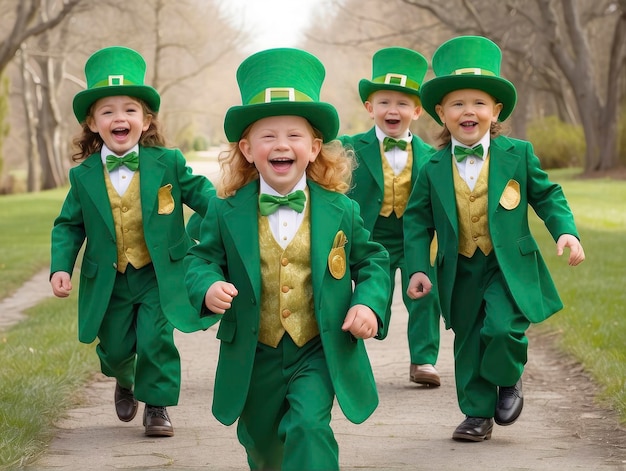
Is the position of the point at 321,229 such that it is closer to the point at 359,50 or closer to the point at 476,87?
the point at 476,87

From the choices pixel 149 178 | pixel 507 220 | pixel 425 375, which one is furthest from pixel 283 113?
pixel 425 375

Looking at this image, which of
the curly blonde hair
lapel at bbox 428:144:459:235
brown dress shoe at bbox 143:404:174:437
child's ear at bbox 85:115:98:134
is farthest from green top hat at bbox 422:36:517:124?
brown dress shoe at bbox 143:404:174:437

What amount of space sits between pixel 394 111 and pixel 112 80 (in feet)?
7.03

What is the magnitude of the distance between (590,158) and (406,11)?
13081mm

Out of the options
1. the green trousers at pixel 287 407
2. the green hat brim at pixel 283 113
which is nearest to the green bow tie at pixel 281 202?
the green hat brim at pixel 283 113

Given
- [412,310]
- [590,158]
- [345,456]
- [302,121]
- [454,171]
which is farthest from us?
[590,158]

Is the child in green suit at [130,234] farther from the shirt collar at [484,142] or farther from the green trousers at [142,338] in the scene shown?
the shirt collar at [484,142]

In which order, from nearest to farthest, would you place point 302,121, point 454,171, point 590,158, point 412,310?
point 302,121 → point 454,171 → point 412,310 → point 590,158

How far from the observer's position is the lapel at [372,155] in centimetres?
703

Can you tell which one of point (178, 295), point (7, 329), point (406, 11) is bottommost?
point (7, 329)

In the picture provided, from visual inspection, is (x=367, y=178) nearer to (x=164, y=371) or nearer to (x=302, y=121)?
(x=164, y=371)

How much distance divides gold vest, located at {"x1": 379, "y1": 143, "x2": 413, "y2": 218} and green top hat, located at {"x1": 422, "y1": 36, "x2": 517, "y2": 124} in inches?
63.5

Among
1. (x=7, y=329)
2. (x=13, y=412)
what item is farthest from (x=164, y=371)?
(x=7, y=329)

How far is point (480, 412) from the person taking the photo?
17.5 feet
